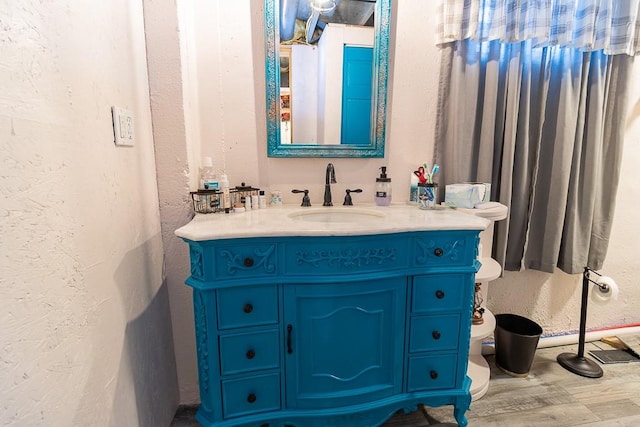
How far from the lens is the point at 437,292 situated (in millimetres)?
1221

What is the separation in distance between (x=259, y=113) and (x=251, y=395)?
1128 millimetres

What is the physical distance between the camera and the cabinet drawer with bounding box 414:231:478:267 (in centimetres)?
118

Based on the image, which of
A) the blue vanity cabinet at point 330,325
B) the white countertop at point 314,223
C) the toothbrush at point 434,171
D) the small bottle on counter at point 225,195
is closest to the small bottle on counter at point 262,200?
the white countertop at point 314,223

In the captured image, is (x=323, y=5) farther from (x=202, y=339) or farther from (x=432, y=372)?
(x=432, y=372)

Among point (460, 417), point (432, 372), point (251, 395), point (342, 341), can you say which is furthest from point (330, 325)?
point (460, 417)

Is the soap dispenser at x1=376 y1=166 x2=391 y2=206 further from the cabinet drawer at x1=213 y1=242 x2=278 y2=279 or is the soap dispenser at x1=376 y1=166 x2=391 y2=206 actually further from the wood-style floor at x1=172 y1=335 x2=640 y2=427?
the wood-style floor at x1=172 y1=335 x2=640 y2=427

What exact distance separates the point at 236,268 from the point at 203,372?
405 millimetres

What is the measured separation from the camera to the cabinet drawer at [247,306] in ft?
3.54

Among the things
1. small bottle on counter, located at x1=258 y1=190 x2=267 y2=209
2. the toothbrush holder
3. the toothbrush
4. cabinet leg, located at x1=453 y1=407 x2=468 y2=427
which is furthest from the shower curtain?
small bottle on counter, located at x1=258 y1=190 x2=267 y2=209

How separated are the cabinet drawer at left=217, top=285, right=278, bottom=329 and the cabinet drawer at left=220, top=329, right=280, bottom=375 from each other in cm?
4

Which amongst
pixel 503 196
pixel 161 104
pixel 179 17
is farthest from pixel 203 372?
pixel 503 196

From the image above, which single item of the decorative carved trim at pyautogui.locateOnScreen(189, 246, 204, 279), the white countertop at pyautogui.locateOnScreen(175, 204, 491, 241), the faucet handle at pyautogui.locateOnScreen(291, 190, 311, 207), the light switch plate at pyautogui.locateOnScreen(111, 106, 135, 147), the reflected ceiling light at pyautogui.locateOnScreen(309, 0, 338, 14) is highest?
the reflected ceiling light at pyautogui.locateOnScreen(309, 0, 338, 14)

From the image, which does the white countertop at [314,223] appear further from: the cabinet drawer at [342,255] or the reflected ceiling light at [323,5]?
the reflected ceiling light at [323,5]

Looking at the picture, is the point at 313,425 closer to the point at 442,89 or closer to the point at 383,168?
the point at 383,168
